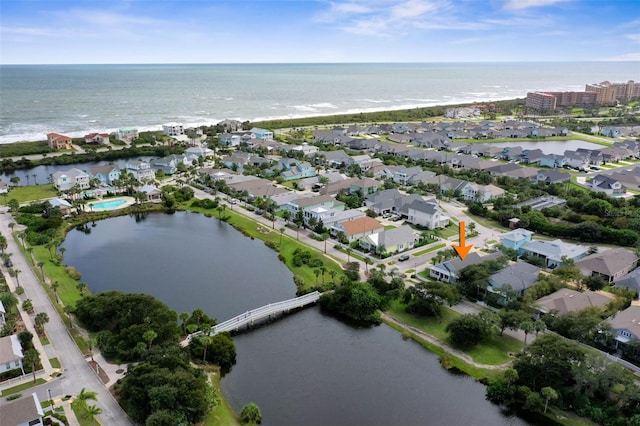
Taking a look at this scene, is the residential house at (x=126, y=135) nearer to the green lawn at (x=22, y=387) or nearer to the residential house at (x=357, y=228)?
the residential house at (x=357, y=228)

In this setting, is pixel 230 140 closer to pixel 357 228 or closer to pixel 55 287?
pixel 357 228

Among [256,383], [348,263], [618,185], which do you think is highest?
[618,185]

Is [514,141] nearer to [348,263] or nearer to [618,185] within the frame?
[618,185]

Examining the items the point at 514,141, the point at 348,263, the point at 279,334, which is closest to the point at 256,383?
the point at 279,334

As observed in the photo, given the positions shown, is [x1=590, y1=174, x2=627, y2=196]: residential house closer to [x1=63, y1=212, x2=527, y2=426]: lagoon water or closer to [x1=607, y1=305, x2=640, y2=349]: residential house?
[x1=607, y1=305, x2=640, y2=349]: residential house

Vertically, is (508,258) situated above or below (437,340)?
above

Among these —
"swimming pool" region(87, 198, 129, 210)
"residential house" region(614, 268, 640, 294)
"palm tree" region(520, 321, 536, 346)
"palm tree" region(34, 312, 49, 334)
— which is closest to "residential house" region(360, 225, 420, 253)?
"palm tree" region(520, 321, 536, 346)

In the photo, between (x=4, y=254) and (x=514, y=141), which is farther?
(x=514, y=141)
